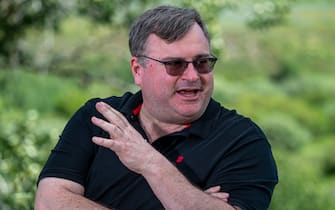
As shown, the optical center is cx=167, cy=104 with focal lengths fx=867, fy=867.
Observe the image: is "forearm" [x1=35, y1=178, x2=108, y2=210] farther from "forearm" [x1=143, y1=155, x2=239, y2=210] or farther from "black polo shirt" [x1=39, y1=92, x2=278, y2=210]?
"forearm" [x1=143, y1=155, x2=239, y2=210]

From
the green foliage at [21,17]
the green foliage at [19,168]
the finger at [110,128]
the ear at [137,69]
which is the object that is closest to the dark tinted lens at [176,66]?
the ear at [137,69]

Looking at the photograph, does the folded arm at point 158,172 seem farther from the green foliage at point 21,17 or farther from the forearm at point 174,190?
the green foliage at point 21,17

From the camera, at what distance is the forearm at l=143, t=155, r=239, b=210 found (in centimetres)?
256

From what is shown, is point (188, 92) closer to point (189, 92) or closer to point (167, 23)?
point (189, 92)

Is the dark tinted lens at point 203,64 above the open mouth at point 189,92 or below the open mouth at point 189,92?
above

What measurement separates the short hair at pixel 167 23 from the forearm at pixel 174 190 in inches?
17.1

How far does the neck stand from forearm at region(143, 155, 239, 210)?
33 centimetres

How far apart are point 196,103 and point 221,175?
250 millimetres

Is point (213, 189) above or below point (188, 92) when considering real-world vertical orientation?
below

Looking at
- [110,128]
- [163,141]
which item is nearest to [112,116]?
[110,128]

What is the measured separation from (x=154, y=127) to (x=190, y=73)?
0.27 metres

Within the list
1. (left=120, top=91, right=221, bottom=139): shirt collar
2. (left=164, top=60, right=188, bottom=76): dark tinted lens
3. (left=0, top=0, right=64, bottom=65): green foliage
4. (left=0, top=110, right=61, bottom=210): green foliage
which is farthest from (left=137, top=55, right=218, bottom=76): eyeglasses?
(left=0, top=0, right=64, bottom=65): green foliage

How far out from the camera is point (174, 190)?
8.39 feet

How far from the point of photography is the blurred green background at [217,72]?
6621mm
